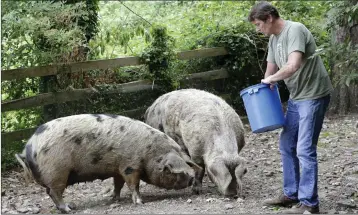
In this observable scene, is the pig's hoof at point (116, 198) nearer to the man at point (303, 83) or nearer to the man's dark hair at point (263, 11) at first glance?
the man at point (303, 83)

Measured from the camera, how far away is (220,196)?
6430 mm

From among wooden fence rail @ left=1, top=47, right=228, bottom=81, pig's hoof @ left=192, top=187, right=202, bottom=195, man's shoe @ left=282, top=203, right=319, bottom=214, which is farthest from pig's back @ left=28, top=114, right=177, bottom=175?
wooden fence rail @ left=1, top=47, right=228, bottom=81

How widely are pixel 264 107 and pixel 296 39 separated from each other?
0.75 m

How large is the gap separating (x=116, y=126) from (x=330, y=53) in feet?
8.40

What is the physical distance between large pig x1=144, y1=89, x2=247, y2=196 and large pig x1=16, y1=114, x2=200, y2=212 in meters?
0.24

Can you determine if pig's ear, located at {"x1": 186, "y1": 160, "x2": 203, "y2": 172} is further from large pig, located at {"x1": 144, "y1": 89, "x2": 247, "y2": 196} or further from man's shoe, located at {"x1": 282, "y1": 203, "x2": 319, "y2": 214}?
man's shoe, located at {"x1": 282, "y1": 203, "x2": 319, "y2": 214}

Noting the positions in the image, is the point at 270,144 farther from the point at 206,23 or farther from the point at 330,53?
the point at 330,53

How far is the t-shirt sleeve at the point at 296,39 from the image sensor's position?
5320mm

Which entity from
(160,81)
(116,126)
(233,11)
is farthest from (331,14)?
(233,11)

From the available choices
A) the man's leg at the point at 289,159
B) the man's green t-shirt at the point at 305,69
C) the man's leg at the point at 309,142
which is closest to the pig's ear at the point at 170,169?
the man's leg at the point at 289,159

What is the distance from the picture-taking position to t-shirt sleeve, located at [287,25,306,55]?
17.5 ft

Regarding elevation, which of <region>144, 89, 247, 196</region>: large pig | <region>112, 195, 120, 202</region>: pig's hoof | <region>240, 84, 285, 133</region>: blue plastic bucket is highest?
<region>240, 84, 285, 133</region>: blue plastic bucket

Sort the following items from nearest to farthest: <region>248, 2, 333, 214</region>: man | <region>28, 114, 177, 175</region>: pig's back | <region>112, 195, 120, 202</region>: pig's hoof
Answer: <region>248, 2, 333, 214</region>: man, <region>28, 114, 177, 175</region>: pig's back, <region>112, 195, 120, 202</region>: pig's hoof

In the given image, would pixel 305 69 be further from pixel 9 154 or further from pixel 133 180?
pixel 9 154
